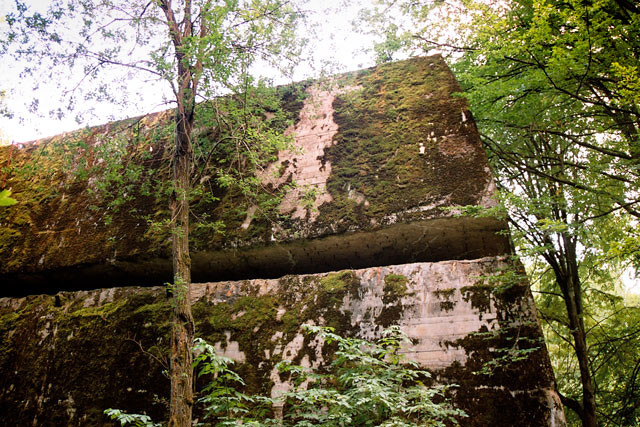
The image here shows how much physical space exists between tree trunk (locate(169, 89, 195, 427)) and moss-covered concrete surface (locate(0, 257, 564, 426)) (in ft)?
0.64

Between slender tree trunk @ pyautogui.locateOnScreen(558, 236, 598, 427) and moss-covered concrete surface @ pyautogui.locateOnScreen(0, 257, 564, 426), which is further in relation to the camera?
slender tree trunk @ pyautogui.locateOnScreen(558, 236, 598, 427)

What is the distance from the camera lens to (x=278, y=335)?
364cm

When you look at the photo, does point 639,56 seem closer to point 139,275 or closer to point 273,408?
point 273,408

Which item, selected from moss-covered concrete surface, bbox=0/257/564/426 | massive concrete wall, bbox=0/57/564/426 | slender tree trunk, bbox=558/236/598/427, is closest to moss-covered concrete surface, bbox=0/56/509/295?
massive concrete wall, bbox=0/57/564/426

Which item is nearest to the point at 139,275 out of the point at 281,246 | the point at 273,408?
the point at 281,246

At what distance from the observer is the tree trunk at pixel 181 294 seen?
9.12 ft

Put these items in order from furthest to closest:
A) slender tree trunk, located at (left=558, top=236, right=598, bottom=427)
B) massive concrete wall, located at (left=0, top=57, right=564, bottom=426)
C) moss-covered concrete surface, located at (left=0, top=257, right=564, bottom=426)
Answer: slender tree trunk, located at (left=558, top=236, right=598, bottom=427), massive concrete wall, located at (left=0, top=57, right=564, bottom=426), moss-covered concrete surface, located at (left=0, top=257, right=564, bottom=426)

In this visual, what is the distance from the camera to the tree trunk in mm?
2779

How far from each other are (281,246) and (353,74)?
2.50 meters

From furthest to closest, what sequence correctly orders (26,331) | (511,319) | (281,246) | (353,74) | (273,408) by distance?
(353,74)
(26,331)
(281,246)
(273,408)
(511,319)

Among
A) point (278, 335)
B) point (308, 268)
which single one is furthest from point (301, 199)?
point (278, 335)

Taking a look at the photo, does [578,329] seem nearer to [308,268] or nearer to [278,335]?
[308,268]

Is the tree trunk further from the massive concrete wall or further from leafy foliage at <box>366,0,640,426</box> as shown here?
leafy foliage at <box>366,0,640,426</box>

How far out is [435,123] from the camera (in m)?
4.30
